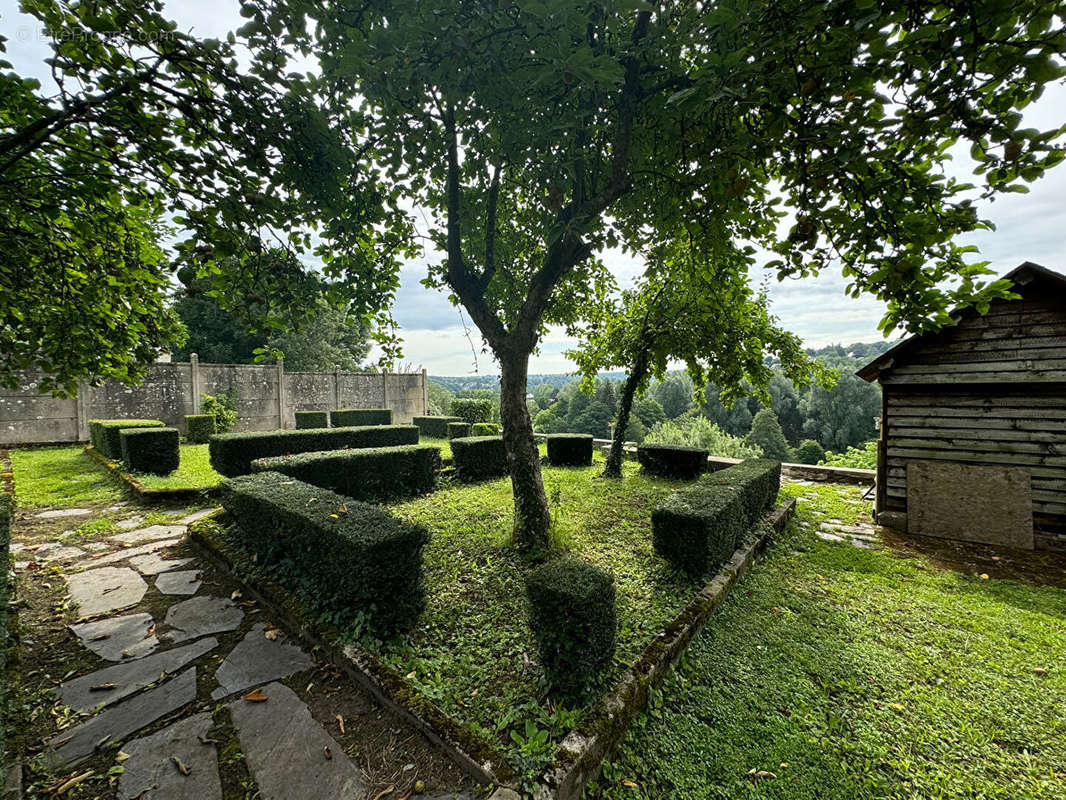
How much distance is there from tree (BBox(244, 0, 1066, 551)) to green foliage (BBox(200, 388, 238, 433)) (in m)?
12.9

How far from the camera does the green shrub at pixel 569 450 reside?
1031 centimetres

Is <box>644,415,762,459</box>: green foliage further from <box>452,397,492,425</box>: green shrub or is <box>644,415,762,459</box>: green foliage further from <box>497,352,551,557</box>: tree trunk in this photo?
<box>497,352,551,557</box>: tree trunk

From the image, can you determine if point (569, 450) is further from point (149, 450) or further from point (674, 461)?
point (149, 450)

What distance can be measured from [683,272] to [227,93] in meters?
5.14

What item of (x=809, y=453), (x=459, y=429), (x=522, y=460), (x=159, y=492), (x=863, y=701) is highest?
(x=522, y=460)

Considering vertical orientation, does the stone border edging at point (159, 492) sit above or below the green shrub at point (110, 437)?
below

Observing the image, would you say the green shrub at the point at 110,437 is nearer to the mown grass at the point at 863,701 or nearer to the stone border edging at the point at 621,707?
the stone border edging at the point at 621,707

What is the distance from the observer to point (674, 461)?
888 centimetres

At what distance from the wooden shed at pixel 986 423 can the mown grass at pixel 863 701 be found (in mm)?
1484

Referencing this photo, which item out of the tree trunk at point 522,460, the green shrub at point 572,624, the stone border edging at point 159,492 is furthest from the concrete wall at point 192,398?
the green shrub at point 572,624

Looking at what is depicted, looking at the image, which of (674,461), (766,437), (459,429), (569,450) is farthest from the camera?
(766,437)

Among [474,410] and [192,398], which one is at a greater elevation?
[192,398]

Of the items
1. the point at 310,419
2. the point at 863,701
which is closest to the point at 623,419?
the point at 863,701

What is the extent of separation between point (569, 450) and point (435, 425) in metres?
8.03
